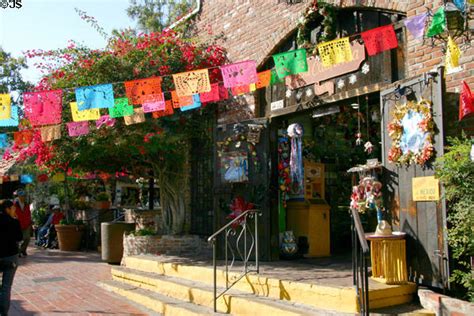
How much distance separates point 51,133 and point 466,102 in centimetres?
750

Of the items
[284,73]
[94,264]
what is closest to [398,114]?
[284,73]

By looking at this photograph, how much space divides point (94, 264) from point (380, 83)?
819 cm

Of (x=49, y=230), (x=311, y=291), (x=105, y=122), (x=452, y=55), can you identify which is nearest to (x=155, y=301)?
(x=311, y=291)

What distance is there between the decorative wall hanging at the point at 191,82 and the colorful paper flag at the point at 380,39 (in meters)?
2.88

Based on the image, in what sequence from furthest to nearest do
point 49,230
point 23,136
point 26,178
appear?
point 26,178 < point 49,230 < point 23,136

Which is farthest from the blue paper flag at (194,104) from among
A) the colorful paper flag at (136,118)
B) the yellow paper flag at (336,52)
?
the yellow paper flag at (336,52)

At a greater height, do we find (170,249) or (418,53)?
(418,53)

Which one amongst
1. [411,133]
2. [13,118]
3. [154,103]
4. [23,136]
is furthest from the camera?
[23,136]

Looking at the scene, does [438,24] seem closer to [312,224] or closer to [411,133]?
[411,133]

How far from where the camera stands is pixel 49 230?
1549 cm

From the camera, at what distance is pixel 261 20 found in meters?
9.06

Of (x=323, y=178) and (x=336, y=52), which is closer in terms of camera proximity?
(x=336, y=52)

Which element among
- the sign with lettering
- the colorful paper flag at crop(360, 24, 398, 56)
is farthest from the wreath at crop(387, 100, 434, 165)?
the sign with lettering

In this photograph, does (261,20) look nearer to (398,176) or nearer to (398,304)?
(398,176)
